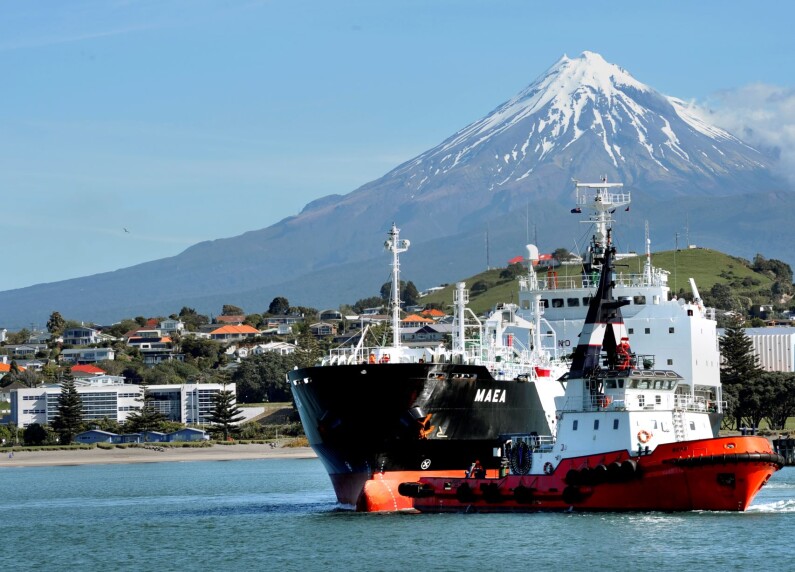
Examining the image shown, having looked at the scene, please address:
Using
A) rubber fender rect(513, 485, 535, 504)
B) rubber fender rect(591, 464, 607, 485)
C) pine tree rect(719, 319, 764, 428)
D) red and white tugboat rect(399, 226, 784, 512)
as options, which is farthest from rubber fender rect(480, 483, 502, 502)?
pine tree rect(719, 319, 764, 428)

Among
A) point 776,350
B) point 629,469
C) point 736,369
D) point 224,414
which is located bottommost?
point 629,469

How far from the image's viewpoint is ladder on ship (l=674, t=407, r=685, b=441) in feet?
153

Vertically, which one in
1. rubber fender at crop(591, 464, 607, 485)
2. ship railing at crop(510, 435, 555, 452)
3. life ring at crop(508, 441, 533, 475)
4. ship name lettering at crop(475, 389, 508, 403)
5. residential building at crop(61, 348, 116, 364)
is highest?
residential building at crop(61, 348, 116, 364)

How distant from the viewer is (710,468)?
43.5 metres

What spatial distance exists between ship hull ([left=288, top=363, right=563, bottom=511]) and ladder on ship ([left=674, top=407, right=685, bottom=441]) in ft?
20.7

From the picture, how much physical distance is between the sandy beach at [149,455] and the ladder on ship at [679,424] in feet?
204

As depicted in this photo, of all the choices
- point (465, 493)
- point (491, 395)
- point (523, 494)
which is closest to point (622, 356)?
point (523, 494)

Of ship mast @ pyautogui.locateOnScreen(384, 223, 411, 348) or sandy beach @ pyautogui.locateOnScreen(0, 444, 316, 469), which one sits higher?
ship mast @ pyautogui.locateOnScreen(384, 223, 411, 348)

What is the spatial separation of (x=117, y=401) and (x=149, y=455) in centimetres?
2051

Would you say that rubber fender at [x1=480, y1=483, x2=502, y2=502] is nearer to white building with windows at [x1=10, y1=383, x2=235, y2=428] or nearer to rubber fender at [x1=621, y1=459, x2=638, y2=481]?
rubber fender at [x1=621, y1=459, x2=638, y2=481]

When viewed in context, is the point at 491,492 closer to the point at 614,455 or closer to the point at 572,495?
the point at 572,495

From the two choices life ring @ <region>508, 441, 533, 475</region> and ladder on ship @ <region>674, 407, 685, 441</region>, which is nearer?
ladder on ship @ <region>674, 407, 685, 441</region>

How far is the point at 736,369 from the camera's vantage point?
103m

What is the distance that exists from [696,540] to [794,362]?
10008 centimetres
